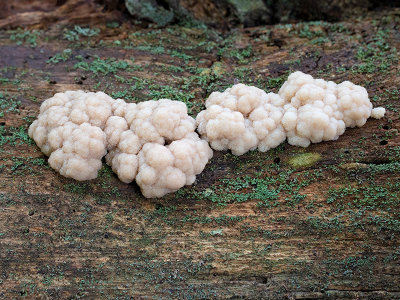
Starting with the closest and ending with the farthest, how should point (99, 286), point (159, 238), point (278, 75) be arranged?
point (99, 286) < point (159, 238) < point (278, 75)

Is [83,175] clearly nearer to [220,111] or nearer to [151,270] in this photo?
[151,270]

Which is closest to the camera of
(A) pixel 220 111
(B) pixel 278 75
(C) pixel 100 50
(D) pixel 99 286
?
(D) pixel 99 286

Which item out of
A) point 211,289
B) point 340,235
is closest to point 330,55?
point 340,235

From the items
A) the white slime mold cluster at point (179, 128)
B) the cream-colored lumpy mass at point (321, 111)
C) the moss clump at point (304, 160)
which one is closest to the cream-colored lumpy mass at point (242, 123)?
the white slime mold cluster at point (179, 128)

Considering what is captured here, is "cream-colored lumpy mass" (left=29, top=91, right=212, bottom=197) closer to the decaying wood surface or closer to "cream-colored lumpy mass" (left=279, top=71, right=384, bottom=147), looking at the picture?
the decaying wood surface

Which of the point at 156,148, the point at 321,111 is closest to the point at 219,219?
the point at 156,148
